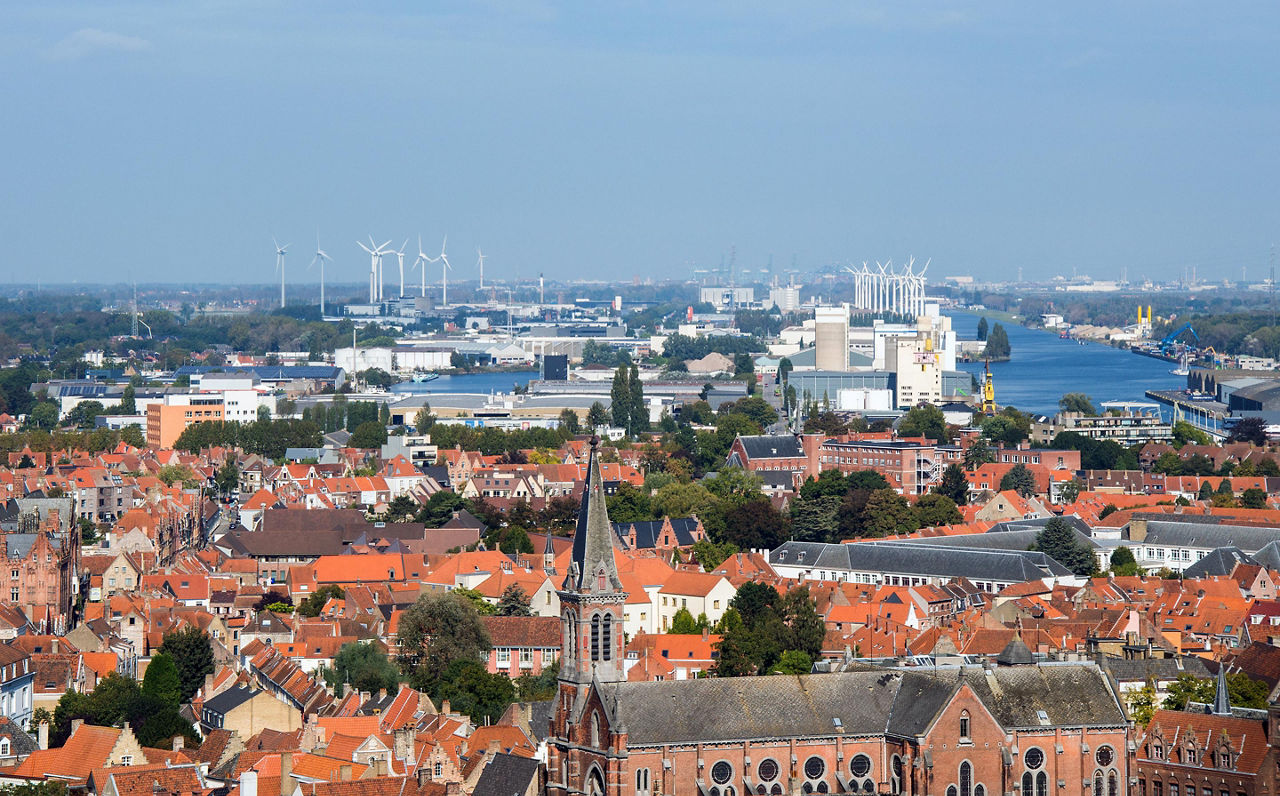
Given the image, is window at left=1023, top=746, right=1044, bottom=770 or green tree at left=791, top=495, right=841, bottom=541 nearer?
window at left=1023, top=746, right=1044, bottom=770

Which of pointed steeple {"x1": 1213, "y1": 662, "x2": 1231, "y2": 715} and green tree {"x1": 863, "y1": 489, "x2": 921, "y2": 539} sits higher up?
pointed steeple {"x1": 1213, "y1": 662, "x2": 1231, "y2": 715}

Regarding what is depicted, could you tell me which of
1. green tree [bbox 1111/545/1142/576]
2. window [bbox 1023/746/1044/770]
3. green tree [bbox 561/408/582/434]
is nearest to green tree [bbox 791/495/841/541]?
green tree [bbox 1111/545/1142/576]

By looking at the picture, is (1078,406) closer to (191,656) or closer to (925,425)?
(925,425)

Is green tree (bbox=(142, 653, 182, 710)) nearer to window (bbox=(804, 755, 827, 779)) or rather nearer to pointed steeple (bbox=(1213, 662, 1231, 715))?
window (bbox=(804, 755, 827, 779))

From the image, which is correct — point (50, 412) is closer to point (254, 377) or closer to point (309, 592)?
point (254, 377)

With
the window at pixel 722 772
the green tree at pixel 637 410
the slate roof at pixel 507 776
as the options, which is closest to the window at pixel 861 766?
the window at pixel 722 772

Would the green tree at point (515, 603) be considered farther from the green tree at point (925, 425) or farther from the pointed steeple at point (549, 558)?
the green tree at point (925, 425)
